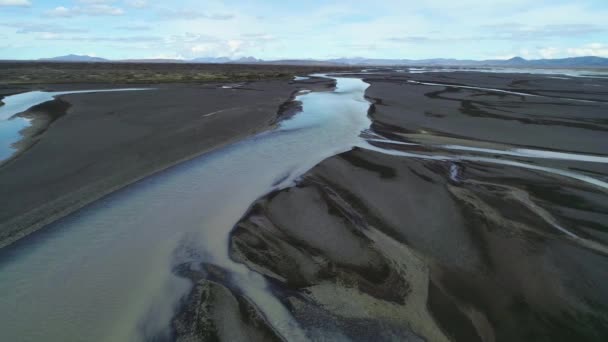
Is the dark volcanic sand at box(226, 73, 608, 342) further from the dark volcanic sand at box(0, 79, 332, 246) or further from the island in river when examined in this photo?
the dark volcanic sand at box(0, 79, 332, 246)

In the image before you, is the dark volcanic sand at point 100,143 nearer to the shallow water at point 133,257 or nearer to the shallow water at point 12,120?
the shallow water at point 12,120

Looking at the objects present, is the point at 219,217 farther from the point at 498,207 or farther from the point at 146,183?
the point at 498,207

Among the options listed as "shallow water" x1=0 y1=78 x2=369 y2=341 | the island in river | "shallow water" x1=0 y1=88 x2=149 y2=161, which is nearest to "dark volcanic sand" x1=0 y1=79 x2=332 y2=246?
the island in river

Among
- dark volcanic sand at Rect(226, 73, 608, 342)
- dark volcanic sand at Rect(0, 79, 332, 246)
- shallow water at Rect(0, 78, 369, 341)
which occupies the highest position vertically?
dark volcanic sand at Rect(0, 79, 332, 246)

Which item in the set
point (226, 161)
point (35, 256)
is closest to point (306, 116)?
point (226, 161)

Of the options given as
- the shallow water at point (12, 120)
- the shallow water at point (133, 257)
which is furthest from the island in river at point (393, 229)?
the shallow water at point (12, 120)

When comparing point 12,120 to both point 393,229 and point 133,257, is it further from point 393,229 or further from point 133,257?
point 393,229
